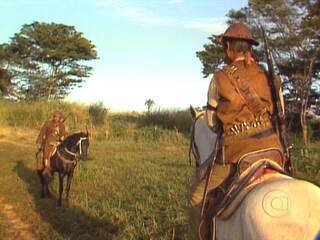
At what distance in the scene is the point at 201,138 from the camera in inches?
192

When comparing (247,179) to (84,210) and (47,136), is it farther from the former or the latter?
(47,136)

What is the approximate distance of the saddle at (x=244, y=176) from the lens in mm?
3750

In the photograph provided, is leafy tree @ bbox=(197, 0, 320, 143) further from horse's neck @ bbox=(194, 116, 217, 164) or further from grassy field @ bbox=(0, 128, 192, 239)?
horse's neck @ bbox=(194, 116, 217, 164)

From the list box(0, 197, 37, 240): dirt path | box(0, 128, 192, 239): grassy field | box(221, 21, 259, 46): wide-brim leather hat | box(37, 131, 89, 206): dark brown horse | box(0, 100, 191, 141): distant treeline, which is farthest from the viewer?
box(0, 100, 191, 141): distant treeline

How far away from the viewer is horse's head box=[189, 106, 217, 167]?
465 centimetres

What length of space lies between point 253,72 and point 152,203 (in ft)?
20.9

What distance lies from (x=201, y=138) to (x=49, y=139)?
885cm

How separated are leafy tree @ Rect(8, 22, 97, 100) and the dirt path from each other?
97.2 ft

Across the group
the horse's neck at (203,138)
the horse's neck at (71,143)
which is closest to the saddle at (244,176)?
the horse's neck at (203,138)

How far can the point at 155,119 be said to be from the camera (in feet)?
115

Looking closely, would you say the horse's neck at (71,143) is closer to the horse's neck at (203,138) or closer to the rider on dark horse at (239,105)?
the horse's neck at (203,138)

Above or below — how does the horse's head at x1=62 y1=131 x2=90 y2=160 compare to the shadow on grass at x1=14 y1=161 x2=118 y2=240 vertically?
above

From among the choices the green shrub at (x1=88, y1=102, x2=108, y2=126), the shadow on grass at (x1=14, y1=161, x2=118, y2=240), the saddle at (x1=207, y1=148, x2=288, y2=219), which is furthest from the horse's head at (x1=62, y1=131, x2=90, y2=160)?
the green shrub at (x1=88, y1=102, x2=108, y2=126)

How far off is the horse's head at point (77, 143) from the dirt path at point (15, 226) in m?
1.87
